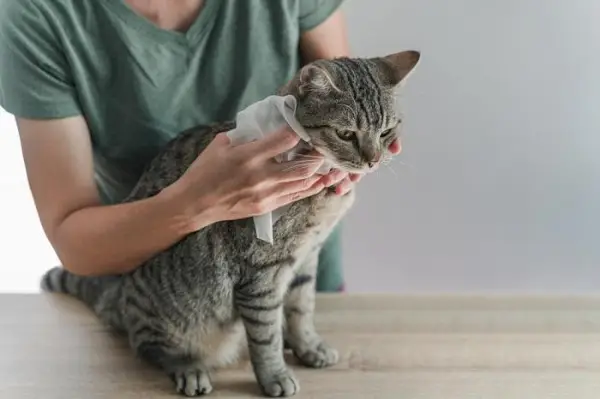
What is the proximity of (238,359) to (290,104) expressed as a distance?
0.41 meters

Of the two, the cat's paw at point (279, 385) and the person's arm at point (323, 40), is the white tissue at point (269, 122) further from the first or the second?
the person's arm at point (323, 40)

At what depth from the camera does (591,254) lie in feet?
5.57

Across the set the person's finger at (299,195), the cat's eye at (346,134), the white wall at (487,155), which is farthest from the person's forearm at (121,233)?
the white wall at (487,155)

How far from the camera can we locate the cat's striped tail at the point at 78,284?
1280mm

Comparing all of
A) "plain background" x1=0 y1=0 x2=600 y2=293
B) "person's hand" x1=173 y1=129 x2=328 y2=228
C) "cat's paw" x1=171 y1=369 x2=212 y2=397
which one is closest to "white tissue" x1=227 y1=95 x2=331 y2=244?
"person's hand" x1=173 y1=129 x2=328 y2=228

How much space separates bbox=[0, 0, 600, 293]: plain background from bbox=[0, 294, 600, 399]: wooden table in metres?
0.38

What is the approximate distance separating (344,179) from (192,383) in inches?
13.3

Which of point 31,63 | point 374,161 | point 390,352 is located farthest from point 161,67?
point 390,352

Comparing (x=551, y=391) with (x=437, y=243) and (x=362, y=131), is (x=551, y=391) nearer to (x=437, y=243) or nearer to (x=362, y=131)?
(x=362, y=131)

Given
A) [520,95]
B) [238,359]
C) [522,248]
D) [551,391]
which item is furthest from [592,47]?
[238,359]

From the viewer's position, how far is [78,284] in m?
1.34

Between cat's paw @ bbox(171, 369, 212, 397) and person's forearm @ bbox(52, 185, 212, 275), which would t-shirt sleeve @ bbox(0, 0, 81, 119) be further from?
cat's paw @ bbox(171, 369, 212, 397)

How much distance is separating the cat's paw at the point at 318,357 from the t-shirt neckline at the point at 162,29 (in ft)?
1.57

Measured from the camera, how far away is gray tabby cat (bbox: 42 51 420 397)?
959 mm
